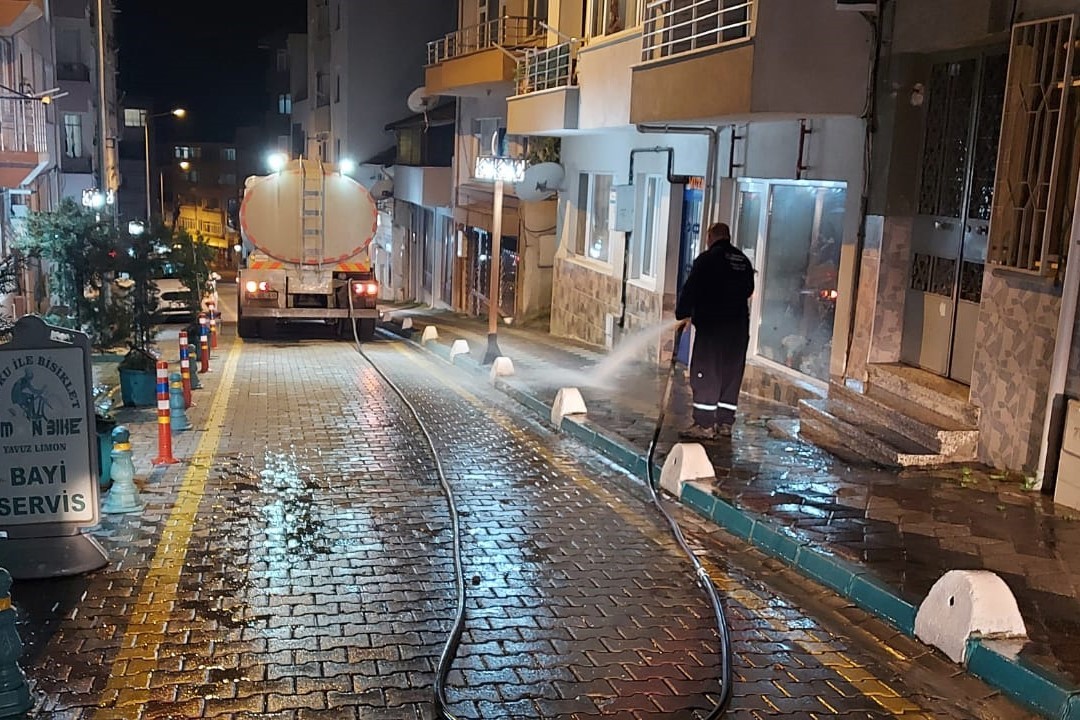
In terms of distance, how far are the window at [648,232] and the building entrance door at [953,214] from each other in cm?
582

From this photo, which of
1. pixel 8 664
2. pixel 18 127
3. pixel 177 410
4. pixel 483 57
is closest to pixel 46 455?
pixel 8 664

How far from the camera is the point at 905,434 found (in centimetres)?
938

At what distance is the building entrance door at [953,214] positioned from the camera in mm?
9445

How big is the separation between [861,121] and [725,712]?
7.29m

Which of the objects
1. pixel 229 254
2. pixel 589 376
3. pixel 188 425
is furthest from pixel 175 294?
pixel 229 254

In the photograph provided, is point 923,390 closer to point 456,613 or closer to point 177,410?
point 456,613

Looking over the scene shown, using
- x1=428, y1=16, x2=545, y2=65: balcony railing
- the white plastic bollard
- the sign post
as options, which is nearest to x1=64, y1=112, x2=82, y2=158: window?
x1=428, y1=16, x2=545, y2=65: balcony railing

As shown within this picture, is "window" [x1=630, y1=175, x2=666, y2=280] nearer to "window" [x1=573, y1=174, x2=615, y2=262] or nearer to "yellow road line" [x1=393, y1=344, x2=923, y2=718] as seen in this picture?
"window" [x1=573, y1=174, x2=615, y2=262]

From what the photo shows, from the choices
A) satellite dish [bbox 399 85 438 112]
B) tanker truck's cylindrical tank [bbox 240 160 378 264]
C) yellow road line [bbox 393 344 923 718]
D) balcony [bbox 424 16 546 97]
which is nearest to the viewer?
yellow road line [bbox 393 344 923 718]

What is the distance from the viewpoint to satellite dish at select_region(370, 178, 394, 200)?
121 ft

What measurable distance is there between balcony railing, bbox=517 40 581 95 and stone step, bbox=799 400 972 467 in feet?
29.2

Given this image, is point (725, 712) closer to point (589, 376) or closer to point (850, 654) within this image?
point (850, 654)

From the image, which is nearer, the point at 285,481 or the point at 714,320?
the point at 285,481

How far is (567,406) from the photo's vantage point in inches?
447
